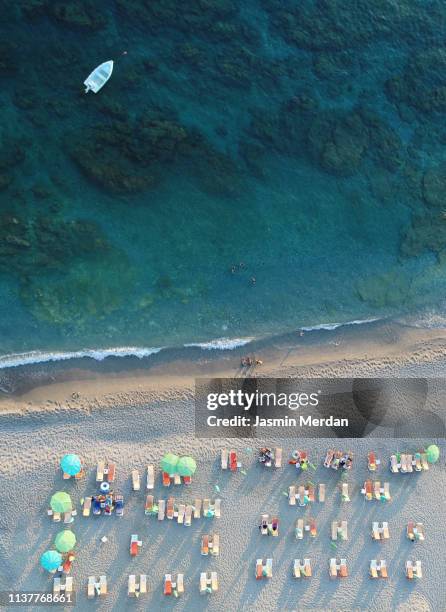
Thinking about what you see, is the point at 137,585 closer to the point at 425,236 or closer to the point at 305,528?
the point at 305,528

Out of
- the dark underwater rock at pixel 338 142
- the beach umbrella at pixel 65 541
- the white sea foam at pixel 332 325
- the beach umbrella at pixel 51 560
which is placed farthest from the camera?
the dark underwater rock at pixel 338 142

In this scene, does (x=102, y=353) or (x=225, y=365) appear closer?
(x=102, y=353)

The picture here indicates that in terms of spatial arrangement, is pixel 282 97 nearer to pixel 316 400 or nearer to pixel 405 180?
pixel 405 180

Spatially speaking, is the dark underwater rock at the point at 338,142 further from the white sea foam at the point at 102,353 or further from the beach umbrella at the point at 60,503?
the beach umbrella at the point at 60,503

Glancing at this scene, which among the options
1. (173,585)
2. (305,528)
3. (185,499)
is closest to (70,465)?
(185,499)

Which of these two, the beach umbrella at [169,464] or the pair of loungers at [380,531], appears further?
the pair of loungers at [380,531]

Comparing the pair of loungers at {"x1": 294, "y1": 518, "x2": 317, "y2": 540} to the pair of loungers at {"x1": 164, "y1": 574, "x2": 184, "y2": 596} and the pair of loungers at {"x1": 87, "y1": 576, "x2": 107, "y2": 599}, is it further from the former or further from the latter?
the pair of loungers at {"x1": 87, "y1": 576, "x2": 107, "y2": 599}

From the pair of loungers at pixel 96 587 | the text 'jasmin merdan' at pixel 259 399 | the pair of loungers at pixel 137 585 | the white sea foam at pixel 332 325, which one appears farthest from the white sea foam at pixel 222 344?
the pair of loungers at pixel 96 587

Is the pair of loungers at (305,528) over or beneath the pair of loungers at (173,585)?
over
